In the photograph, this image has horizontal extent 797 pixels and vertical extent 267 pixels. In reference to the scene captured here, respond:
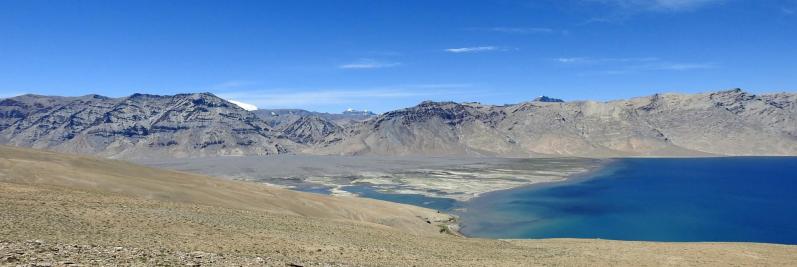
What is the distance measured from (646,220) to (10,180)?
101495 mm

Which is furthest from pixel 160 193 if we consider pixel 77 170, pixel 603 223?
pixel 603 223

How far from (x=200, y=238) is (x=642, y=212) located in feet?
340

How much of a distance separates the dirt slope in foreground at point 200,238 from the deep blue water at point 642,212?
1236 inches

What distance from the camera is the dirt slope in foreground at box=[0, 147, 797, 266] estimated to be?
91.3ft

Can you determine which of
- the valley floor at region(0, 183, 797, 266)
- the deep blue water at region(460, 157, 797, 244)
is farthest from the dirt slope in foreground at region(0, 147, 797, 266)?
the deep blue water at region(460, 157, 797, 244)

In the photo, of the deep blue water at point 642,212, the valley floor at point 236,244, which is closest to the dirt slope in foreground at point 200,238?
the valley floor at point 236,244

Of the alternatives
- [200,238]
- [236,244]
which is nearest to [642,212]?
[236,244]

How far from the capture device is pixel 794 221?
334 ft

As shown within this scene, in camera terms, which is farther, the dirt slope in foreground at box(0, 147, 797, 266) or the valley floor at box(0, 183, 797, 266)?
the dirt slope in foreground at box(0, 147, 797, 266)

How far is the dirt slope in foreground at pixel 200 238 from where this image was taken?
27.8 metres

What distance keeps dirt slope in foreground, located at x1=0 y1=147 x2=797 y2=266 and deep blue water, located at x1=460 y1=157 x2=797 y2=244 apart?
1236 inches

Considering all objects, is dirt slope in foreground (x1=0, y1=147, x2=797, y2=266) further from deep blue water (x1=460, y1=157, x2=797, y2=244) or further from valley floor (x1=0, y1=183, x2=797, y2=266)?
deep blue water (x1=460, y1=157, x2=797, y2=244)

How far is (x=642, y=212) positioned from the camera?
114562 mm

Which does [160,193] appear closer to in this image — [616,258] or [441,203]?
[616,258]
